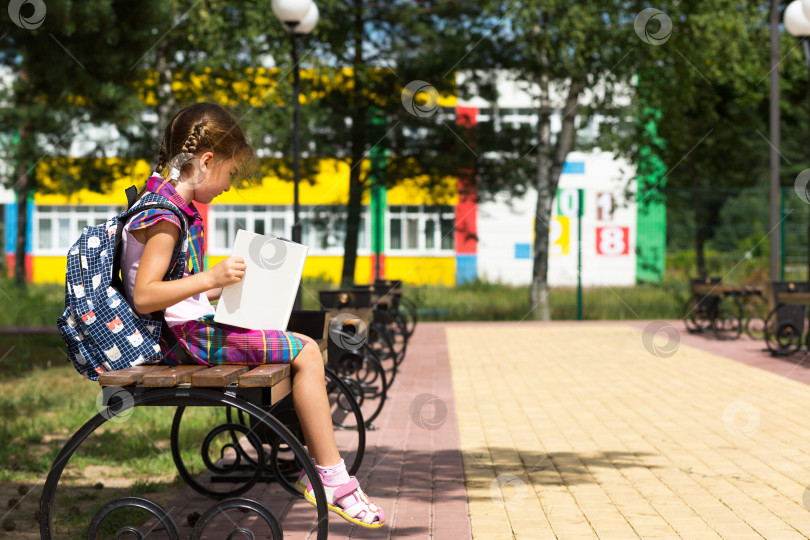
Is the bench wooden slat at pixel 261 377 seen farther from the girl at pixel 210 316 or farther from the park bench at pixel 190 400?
the girl at pixel 210 316

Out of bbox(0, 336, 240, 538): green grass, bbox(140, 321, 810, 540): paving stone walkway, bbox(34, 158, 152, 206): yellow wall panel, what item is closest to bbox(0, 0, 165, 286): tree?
bbox(0, 336, 240, 538): green grass

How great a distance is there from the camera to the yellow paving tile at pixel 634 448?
4.45m

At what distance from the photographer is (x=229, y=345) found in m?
3.51

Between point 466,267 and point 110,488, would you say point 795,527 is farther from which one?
point 466,267

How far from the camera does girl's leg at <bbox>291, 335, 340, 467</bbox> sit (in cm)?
348

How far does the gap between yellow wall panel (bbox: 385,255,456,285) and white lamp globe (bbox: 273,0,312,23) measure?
358 inches

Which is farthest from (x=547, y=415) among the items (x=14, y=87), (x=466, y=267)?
(x=14, y=87)

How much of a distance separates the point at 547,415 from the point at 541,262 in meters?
12.7

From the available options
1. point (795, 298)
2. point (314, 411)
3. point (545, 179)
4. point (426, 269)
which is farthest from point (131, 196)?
point (545, 179)

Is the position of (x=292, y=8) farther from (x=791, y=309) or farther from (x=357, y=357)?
(x=791, y=309)

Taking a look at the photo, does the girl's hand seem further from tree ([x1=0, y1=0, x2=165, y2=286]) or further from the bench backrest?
the bench backrest

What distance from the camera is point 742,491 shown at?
500 cm

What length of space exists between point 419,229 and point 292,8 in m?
10.1

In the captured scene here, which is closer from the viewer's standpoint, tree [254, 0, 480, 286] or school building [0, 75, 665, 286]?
school building [0, 75, 665, 286]
